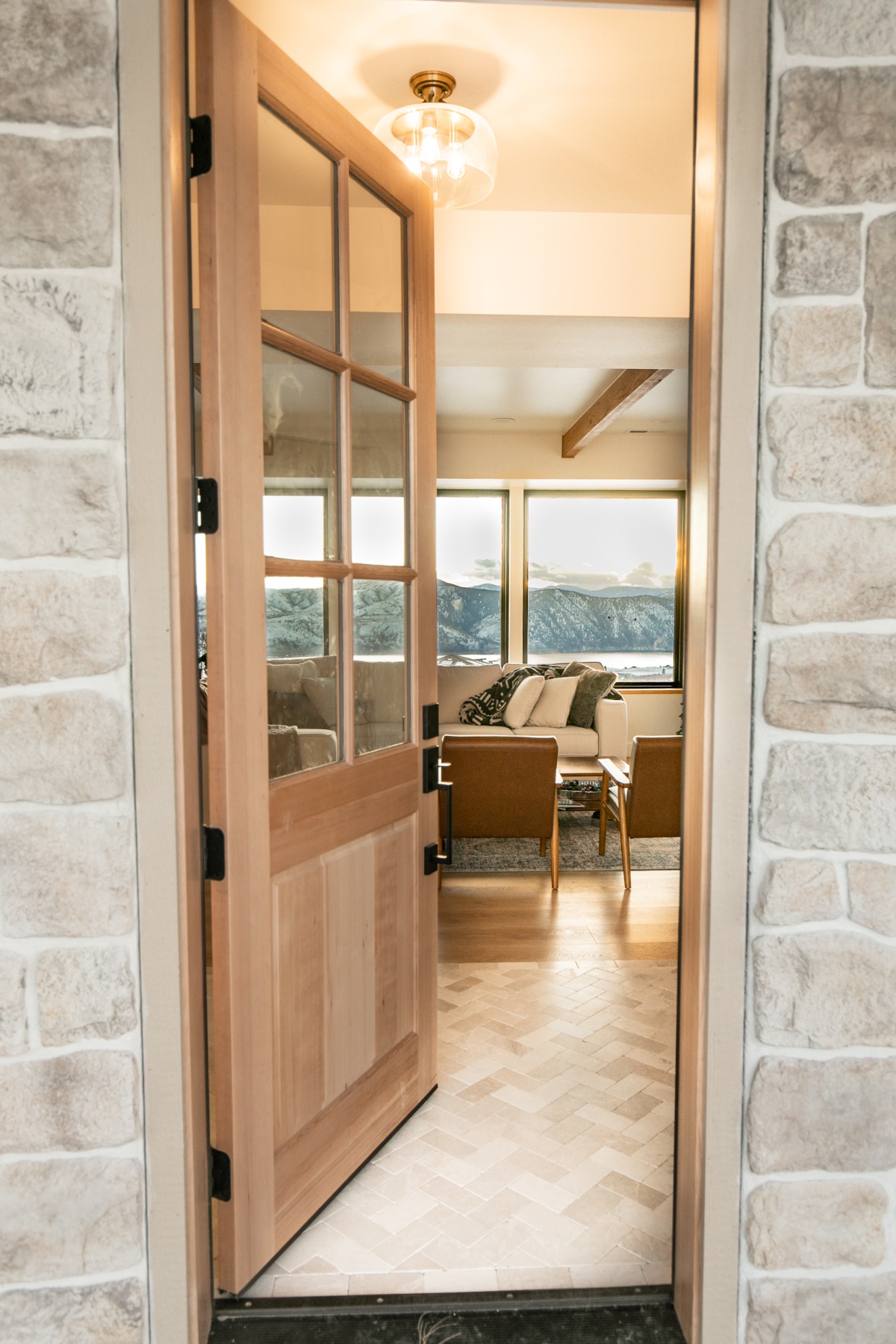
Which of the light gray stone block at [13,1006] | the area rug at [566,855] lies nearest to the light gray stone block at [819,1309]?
the light gray stone block at [13,1006]

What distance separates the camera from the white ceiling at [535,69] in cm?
212

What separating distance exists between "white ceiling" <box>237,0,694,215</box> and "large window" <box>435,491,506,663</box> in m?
4.89

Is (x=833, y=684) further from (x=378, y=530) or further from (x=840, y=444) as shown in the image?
(x=378, y=530)

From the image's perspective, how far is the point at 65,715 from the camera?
1253mm

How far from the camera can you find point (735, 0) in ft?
4.15

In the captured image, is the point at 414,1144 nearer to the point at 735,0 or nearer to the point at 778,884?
the point at 778,884

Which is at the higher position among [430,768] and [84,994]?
[430,768]

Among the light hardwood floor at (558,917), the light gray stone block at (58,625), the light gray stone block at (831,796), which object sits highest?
the light gray stone block at (58,625)

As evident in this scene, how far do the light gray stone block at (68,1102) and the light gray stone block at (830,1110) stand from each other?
977 millimetres

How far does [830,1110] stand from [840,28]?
1640 mm

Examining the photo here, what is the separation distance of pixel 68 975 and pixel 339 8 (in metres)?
A: 2.25

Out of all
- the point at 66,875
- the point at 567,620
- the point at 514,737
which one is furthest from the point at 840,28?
the point at 567,620

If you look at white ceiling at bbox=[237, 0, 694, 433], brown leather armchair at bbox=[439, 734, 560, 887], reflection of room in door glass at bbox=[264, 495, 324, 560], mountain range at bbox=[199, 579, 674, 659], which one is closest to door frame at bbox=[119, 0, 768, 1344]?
reflection of room in door glass at bbox=[264, 495, 324, 560]

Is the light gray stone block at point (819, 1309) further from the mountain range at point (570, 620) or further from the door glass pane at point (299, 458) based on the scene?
the mountain range at point (570, 620)
